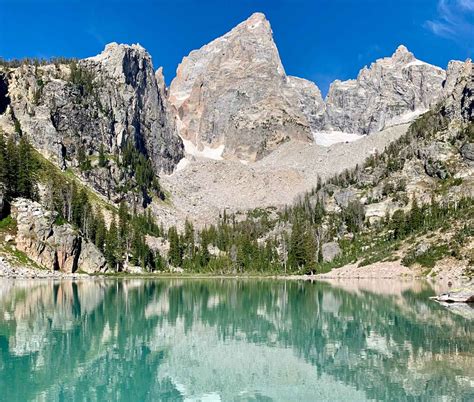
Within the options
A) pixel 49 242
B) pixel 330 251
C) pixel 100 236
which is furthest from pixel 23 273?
pixel 330 251

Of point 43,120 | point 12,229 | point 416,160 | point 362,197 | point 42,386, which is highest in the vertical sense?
point 43,120

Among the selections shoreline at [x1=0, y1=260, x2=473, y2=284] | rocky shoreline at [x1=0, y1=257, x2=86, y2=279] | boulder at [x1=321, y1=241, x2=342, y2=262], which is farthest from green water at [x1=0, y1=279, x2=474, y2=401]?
boulder at [x1=321, y1=241, x2=342, y2=262]

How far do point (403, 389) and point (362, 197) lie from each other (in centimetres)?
17939

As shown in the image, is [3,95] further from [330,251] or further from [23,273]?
[330,251]

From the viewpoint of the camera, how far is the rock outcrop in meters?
111

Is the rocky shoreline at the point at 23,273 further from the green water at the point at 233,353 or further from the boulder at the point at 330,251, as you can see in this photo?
the boulder at the point at 330,251

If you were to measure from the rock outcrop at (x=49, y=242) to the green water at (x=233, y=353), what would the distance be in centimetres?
5645

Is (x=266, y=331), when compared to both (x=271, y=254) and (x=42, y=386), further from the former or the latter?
(x=271, y=254)

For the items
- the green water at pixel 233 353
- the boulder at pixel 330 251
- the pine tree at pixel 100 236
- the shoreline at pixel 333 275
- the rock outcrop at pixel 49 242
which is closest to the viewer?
the green water at pixel 233 353

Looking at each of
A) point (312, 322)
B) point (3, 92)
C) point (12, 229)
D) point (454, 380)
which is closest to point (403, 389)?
point (454, 380)

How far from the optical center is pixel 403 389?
24.3m

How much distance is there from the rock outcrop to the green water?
56451mm

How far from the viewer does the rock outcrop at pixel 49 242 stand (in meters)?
111

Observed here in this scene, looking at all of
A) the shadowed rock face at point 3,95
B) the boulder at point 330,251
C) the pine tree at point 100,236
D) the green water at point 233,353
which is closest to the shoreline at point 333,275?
the pine tree at point 100,236
